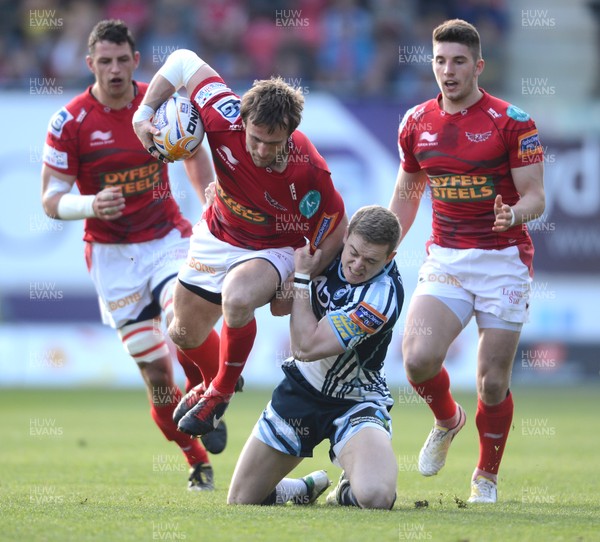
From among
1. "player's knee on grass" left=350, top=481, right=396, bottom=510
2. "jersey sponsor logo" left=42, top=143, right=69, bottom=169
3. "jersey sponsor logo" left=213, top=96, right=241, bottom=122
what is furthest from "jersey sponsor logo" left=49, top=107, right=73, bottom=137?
"player's knee on grass" left=350, top=481, right=396, bottom=510

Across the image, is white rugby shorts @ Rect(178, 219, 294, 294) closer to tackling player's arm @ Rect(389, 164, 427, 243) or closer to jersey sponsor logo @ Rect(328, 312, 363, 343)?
jersey sponsor logo @ Rect(328, 312, 363, 343)

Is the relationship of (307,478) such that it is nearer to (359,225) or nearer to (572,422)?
(359,225)

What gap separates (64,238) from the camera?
15.2 meters

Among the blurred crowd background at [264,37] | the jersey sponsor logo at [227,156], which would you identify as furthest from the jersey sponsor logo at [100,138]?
the blurred crowd background at [264,37]

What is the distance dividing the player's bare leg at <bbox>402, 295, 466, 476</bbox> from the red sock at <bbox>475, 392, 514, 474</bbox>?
0.20 metres

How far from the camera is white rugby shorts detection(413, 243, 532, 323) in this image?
22.8 feet

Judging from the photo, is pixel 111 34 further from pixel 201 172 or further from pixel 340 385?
pixel 340 385

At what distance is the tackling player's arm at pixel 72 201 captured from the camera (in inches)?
285

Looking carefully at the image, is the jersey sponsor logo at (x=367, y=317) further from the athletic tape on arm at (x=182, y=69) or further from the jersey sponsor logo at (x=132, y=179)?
the jersey sponsor logo at (x=132, y=179)

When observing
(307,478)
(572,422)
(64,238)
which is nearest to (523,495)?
(307,478)

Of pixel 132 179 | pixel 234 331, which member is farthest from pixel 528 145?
pixel 132 179

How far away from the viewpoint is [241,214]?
684 cm

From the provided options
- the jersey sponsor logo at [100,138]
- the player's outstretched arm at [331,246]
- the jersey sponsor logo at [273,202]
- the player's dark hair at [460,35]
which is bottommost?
the player's outstretched arm at [331,246]

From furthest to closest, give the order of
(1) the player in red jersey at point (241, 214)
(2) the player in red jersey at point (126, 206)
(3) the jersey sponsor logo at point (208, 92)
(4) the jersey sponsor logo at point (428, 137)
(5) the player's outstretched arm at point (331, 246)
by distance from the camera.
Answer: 1. (2) the player in red jersey at point (126, 206)
2. (4) the jersey sponsor logo at point (428, 137)
3. (3) the jersey sponsor logo at point (208, 92)
4. (5) the player's outstretched arm at point (331, 246)
5. (1) the player in red jersey at point (241, 214)
